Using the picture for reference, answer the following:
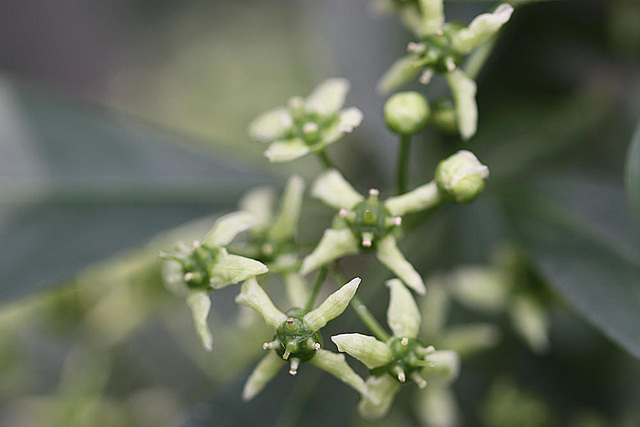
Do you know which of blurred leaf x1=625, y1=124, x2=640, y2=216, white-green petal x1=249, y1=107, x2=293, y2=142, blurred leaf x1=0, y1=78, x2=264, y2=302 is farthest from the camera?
blurred leaf x1=0, y1=78, x2=264, y2=302

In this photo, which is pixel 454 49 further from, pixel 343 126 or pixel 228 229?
pixel 228 229

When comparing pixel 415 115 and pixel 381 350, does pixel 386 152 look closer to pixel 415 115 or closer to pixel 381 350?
pixel 415 115

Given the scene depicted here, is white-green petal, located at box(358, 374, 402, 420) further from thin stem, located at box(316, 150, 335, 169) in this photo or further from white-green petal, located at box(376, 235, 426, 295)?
thin stem, located at box(316, 150, 335, 169)

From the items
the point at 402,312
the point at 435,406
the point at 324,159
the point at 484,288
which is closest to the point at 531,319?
the point at 484,288

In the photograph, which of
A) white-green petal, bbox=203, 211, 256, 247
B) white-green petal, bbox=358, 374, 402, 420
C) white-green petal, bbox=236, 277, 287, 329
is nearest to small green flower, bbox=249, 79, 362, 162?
white-green petal, bbox=203, 211, 256, 247

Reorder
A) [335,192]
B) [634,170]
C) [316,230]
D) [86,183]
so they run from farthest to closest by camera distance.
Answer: [316,230]
[86,183]
[335,192]
[634,170]

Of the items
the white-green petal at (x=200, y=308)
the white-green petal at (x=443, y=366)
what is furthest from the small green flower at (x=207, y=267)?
the white-green petal at (x=443, y=366)
